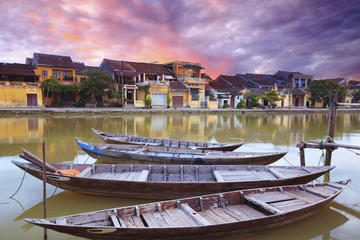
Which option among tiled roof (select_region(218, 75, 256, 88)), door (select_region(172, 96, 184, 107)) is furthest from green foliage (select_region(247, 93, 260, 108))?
door (select_region(172, 96, 184, 107))

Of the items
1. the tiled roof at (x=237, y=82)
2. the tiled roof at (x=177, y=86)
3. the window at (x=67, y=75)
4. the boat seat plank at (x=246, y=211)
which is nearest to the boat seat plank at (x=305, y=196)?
the boat seat plank at (x=246, y=211)

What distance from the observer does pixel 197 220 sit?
3848mm

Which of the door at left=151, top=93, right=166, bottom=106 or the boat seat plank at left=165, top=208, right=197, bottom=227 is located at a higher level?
the door at left=151, top=93, right=166, bottom=106

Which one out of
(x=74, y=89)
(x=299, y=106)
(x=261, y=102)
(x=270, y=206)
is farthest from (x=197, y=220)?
(x=299, y=106)

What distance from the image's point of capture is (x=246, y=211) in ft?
14.7

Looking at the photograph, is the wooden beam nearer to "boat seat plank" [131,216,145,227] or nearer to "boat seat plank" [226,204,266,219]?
"boat seat plank" [226,204,266,219]

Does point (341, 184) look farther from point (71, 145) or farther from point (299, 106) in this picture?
point (299, 106)

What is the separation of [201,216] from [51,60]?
35118 millimetres

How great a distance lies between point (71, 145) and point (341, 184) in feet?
37.3

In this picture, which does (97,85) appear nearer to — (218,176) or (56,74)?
(56,74)

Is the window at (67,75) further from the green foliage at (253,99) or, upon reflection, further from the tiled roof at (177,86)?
the green foliage at (253,99)

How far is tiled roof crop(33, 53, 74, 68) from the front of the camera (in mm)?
31259

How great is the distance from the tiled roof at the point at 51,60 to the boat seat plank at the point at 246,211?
33.9 m

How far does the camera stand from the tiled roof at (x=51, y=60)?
31.3m
